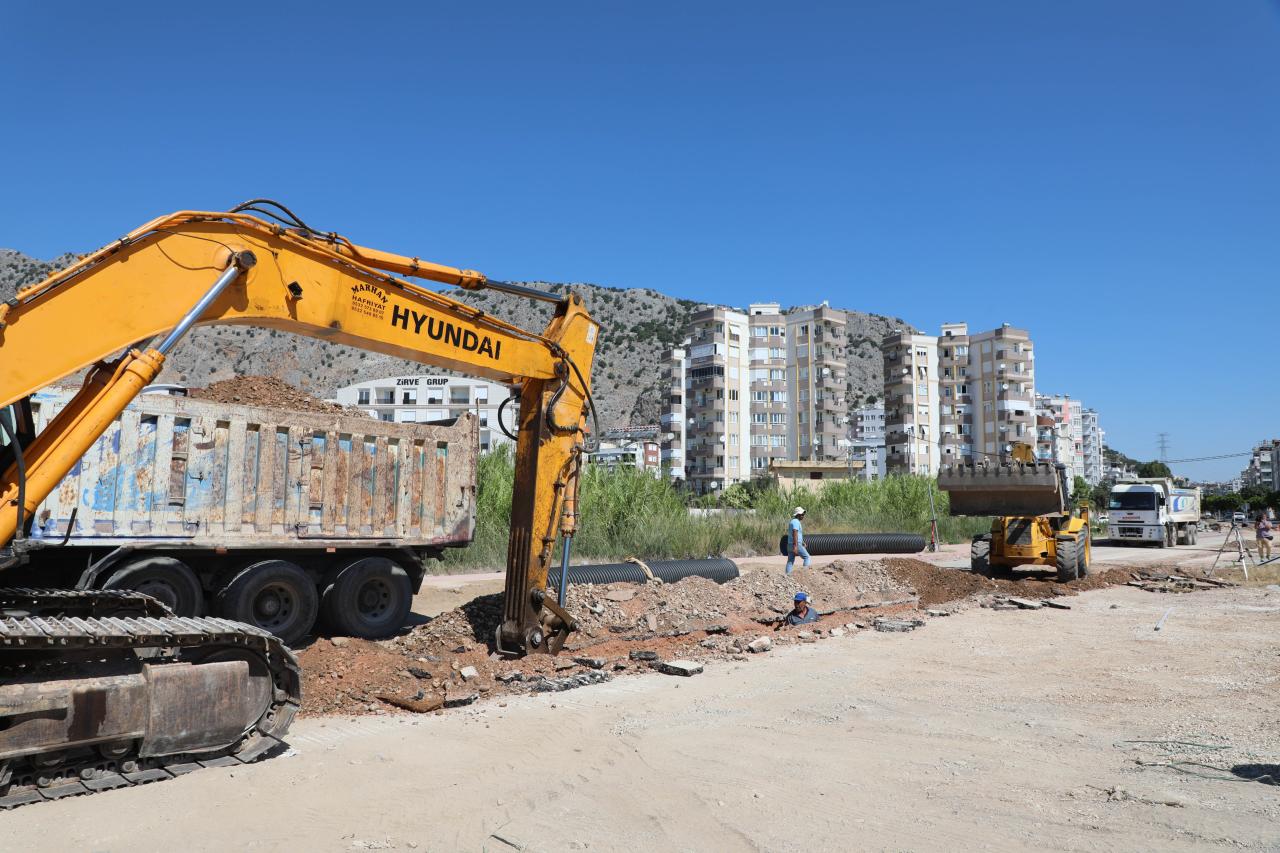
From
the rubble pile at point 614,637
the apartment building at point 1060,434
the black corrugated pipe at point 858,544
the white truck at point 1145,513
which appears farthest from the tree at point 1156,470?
the rubble pile at point 614,637

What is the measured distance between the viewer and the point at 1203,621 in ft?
45.9

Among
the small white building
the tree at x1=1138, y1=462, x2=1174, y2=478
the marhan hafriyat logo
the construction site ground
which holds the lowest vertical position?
the construction site ground

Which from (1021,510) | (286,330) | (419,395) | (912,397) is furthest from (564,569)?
(419,395)

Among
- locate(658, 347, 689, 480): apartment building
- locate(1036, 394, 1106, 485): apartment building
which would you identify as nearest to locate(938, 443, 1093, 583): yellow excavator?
locate(1036, 394, 1106, 485): apartment building

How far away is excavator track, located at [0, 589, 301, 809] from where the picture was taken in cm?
536

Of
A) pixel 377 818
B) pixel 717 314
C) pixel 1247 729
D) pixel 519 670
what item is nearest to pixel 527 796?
pixel 377 818

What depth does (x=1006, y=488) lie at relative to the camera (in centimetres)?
1817

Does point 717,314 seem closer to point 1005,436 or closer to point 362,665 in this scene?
point 1005,436

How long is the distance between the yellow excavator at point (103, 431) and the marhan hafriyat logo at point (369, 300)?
0.04 feet

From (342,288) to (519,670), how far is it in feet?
13.5

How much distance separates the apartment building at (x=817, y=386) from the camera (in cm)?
7944

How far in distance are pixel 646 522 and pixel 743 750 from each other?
54.1ft

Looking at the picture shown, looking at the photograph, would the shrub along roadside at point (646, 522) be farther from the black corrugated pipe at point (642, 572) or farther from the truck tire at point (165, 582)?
the truck tire at point (165, 582)

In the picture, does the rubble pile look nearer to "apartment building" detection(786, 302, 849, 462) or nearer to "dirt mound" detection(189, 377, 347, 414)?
"dirt mound" detection(189, 377, 347, 414)
